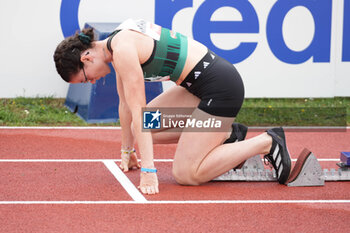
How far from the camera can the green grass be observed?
290 inches

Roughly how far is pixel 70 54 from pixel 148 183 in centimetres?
112

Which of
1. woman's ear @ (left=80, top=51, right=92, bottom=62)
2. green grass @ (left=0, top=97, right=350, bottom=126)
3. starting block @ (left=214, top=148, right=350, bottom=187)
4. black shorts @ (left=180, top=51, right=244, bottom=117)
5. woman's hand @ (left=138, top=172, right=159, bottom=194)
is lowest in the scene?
green grass @ (left=0, top=97, right=350, bottom=126)

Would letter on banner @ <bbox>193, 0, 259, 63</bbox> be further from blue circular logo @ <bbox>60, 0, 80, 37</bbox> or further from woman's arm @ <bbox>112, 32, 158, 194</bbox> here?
woman's arm @ <bbox>112, 32, 158, 194</bbox>

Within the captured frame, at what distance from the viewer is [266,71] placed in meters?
8.26

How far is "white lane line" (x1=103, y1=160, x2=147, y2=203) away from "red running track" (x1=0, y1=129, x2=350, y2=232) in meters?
0.05

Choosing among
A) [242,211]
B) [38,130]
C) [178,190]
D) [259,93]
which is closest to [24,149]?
[38,130]

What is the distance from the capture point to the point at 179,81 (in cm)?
467

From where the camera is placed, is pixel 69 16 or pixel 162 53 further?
pixel 69 16

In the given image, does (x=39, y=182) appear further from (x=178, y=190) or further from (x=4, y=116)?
(x=4, y=116)

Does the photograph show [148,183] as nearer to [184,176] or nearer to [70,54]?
[184,176]

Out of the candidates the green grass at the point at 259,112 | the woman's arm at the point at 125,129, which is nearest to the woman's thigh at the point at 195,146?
the woman's arm at the point at 125,129

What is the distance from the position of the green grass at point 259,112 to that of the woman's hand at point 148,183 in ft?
9.38

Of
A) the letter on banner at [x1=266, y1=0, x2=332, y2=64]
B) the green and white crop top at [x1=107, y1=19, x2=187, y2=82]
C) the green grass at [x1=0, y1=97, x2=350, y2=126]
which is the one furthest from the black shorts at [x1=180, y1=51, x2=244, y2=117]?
the letter on banner at [x1=266, y1=0, x2=332, y2=64]

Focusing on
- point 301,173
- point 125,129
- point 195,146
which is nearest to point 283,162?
point 301,173
